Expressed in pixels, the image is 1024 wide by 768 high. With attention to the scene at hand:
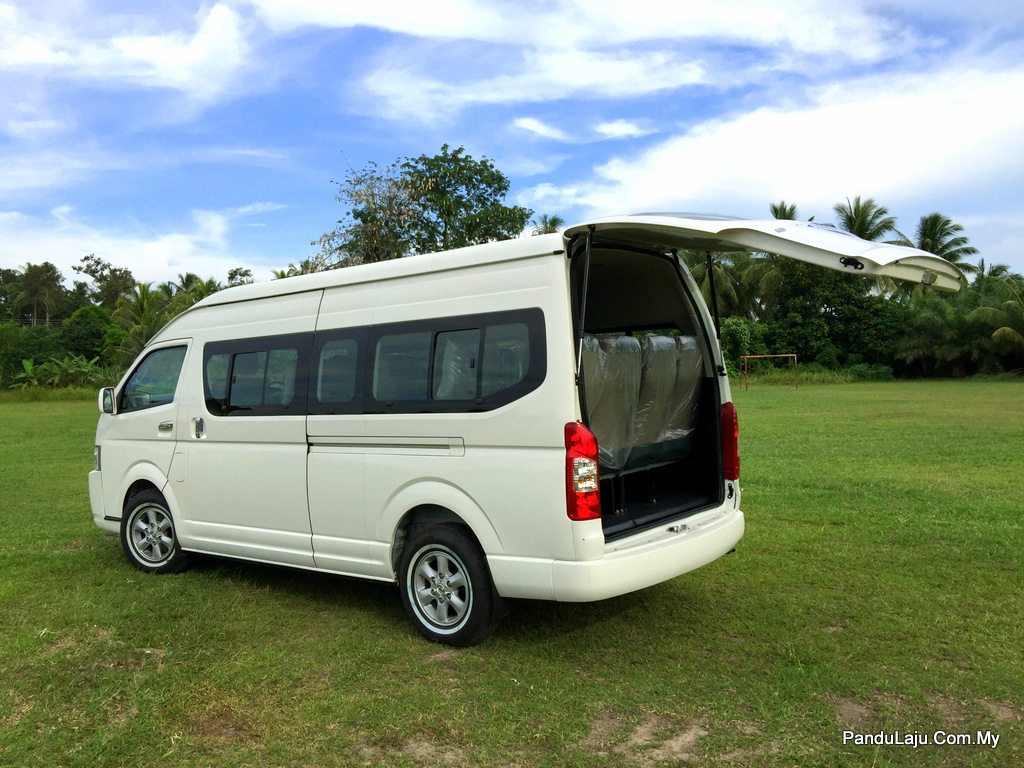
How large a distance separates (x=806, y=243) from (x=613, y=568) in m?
1.92

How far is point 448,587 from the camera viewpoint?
16.3ft

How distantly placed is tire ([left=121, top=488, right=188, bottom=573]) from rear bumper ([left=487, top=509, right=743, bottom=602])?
3258mm

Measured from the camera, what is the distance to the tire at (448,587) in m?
4.76

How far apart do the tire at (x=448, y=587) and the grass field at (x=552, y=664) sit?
178 mm

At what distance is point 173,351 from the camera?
22.1 feet

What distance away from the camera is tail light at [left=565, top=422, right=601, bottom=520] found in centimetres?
434

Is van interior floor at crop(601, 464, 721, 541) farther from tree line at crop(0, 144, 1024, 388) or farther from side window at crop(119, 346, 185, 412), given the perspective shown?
tree line at crop(0, 144, 1024, 388)

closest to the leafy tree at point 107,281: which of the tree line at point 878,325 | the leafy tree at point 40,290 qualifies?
the leafy tree at point 40,290

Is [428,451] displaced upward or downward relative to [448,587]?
upward

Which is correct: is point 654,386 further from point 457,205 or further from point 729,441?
point 457,205

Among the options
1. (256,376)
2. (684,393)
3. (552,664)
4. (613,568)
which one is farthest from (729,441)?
(256,376)

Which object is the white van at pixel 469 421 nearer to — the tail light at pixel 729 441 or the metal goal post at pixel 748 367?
the tail light at pixel 729 441

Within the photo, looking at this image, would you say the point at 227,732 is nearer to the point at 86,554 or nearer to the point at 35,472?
the point at 86,554

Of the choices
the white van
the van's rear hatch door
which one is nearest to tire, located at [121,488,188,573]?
the white van
